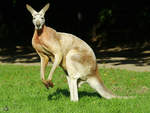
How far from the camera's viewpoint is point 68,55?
6.39 m

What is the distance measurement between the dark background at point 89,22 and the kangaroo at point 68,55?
530 inches

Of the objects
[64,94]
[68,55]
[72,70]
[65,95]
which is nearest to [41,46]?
[68,55]

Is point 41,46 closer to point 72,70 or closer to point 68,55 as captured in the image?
point 68,55

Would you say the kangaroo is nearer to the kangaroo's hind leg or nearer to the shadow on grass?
the kangaroo's hind leg

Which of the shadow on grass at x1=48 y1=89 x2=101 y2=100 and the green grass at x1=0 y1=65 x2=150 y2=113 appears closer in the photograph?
the green grass at x1=0 y1=65 x2=150 y2=113

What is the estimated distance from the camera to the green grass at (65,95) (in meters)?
6.08

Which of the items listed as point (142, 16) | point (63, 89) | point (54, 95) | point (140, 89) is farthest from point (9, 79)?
point (142, 16)

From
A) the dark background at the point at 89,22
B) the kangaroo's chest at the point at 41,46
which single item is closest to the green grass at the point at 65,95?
the kangaroo's chest at the point at 41,46

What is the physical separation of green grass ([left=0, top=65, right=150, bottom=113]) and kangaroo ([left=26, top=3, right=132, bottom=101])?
0.37 meters

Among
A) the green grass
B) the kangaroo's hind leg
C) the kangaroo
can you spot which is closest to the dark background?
the green grass

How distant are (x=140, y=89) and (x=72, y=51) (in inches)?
106

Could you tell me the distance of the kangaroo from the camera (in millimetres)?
6309

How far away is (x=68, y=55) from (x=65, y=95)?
4.48ft

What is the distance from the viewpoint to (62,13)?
2373cm
